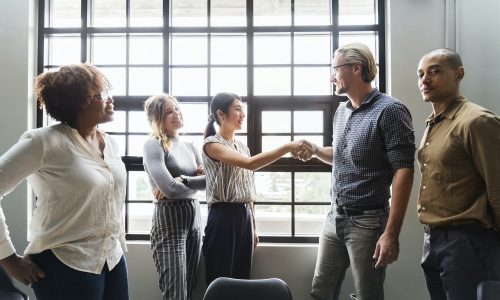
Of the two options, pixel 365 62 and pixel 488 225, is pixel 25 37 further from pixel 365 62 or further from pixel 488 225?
pixel 488 225

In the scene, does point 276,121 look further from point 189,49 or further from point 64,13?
point 64,13

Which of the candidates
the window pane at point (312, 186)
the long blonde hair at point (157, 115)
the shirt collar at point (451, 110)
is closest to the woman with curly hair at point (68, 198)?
the long blonde hair at point (157, 115)

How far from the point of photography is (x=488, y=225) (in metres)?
1.79

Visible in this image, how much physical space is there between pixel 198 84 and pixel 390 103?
6.10 feet

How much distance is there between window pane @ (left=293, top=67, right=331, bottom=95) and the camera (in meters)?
3.28

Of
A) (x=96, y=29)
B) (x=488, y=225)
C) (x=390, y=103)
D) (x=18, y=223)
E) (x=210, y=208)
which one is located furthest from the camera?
(x=96, y=29)

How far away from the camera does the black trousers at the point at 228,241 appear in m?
2.37

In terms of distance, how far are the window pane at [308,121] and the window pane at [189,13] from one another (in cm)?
117

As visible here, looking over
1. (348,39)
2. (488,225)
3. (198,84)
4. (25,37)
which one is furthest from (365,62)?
(25,37)

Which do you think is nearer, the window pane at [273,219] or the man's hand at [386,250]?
the man's hand at [386,250]

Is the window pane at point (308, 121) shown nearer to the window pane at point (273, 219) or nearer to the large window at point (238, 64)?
the large window at point (238, 64)

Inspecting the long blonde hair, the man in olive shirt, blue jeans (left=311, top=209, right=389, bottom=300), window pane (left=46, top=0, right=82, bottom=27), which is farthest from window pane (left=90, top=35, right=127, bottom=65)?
the man in olive shirt

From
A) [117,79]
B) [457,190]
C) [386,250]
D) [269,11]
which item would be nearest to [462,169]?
[457,190]

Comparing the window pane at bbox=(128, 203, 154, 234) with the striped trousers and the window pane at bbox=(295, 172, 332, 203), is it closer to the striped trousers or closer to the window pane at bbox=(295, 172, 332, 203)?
the striped trousers
